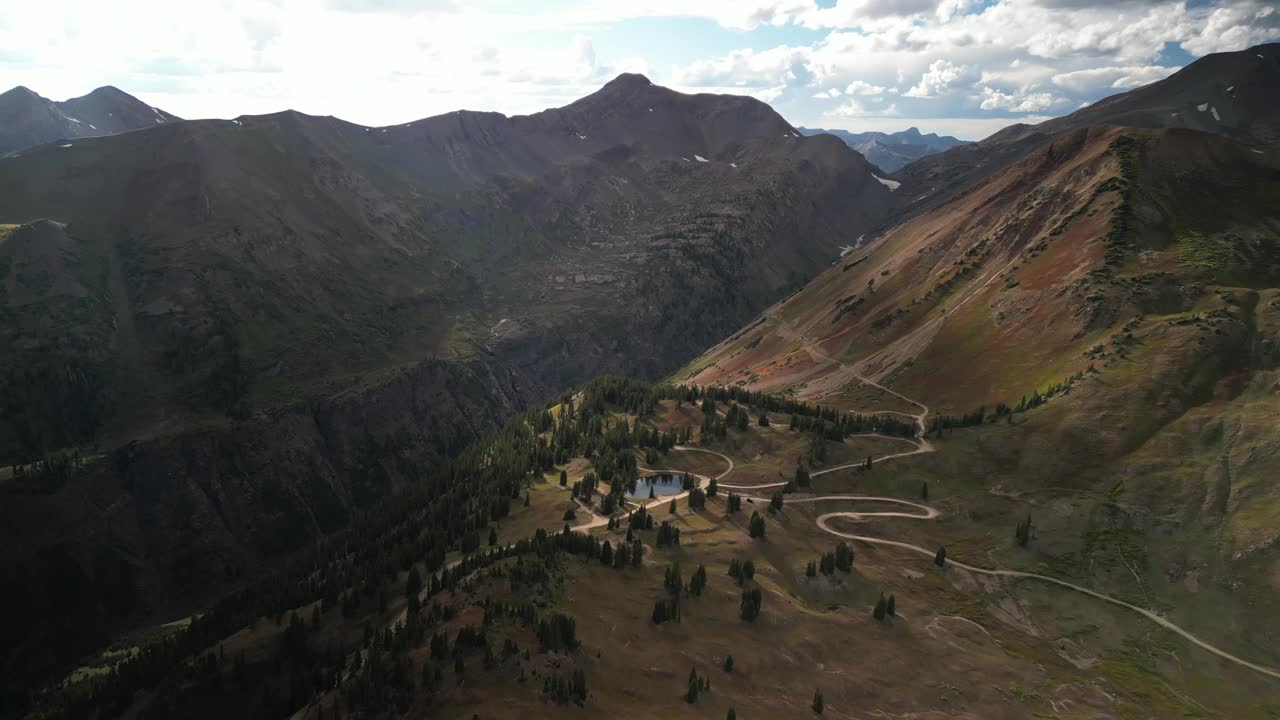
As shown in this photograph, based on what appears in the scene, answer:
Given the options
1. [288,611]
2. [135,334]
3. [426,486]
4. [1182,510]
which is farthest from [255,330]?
[1182,510]

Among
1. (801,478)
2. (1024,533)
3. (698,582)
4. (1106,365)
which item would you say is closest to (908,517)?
(1024,533)

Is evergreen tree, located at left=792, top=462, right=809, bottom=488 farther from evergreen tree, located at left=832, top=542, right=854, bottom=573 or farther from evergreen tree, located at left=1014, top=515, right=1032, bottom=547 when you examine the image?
evergreen tree, located at left=1014, top=515, right=1032, bottom=547

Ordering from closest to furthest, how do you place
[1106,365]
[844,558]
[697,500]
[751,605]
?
[751,605] < [844,558] < [697,500] < [1106,365]

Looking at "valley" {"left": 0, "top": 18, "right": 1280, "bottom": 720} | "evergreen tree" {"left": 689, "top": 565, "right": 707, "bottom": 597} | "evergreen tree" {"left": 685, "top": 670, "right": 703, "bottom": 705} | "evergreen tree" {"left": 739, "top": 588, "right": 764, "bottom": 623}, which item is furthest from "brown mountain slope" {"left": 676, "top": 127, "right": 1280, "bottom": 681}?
"evergreen tree" {"left": 685, "top": 670, "right": 703, "bottom": 705}

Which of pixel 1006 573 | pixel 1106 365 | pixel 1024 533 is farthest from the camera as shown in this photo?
pixel 1106 365

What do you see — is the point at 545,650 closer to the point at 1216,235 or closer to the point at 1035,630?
the point at 1035,630

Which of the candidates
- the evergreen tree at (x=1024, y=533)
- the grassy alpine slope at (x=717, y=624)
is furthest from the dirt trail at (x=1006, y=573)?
the evergreen tree at (x=1024, y=533)

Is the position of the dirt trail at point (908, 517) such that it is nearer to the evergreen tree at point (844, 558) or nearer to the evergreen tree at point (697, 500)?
the evergreen tree at point (697, 500)

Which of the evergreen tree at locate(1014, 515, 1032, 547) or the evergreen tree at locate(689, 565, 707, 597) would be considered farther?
the evergreen tree at locate(1014, 515, 1032, 547)

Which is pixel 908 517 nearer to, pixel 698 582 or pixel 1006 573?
pixel 1006 573
